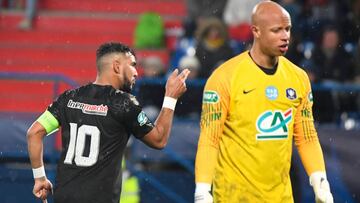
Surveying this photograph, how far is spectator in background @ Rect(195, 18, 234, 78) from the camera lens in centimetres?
1107

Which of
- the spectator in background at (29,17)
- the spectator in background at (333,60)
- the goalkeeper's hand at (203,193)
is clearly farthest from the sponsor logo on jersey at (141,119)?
the spectator in background at (29,17)

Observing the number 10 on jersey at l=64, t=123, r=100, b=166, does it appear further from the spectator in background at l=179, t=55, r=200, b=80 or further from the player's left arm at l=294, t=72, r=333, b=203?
the spectator in background at l=179, t=55, r=200, b=80

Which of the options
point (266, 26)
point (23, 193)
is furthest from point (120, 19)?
point (266, 26)

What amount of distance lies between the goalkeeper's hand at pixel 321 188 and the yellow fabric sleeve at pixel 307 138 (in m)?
0.05

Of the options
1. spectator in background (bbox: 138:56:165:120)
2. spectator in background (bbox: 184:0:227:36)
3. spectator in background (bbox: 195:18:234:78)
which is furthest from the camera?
spectator in background (bbox: 184:0:227:36)

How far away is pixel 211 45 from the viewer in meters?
11.3

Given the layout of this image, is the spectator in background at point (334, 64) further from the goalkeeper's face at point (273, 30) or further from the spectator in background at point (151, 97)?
the goalkeeper's face at point (273, 30)

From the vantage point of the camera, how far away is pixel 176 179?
9.72 m

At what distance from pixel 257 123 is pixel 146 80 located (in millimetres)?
3603

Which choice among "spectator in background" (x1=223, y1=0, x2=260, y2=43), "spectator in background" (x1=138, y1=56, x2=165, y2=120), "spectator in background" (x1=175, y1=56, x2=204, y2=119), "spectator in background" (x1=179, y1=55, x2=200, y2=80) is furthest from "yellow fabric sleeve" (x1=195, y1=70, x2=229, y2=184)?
"spectator in background" (x1=223, y1=0, x2=260, y2=43)

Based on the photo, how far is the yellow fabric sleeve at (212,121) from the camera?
20.1 feet

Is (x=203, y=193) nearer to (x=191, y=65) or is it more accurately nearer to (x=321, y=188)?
(x=321, y=188)

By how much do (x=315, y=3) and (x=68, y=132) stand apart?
294 inches

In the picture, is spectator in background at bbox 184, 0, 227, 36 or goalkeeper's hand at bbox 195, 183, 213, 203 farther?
spectator in background at bbox 184, 0, 227, 36
